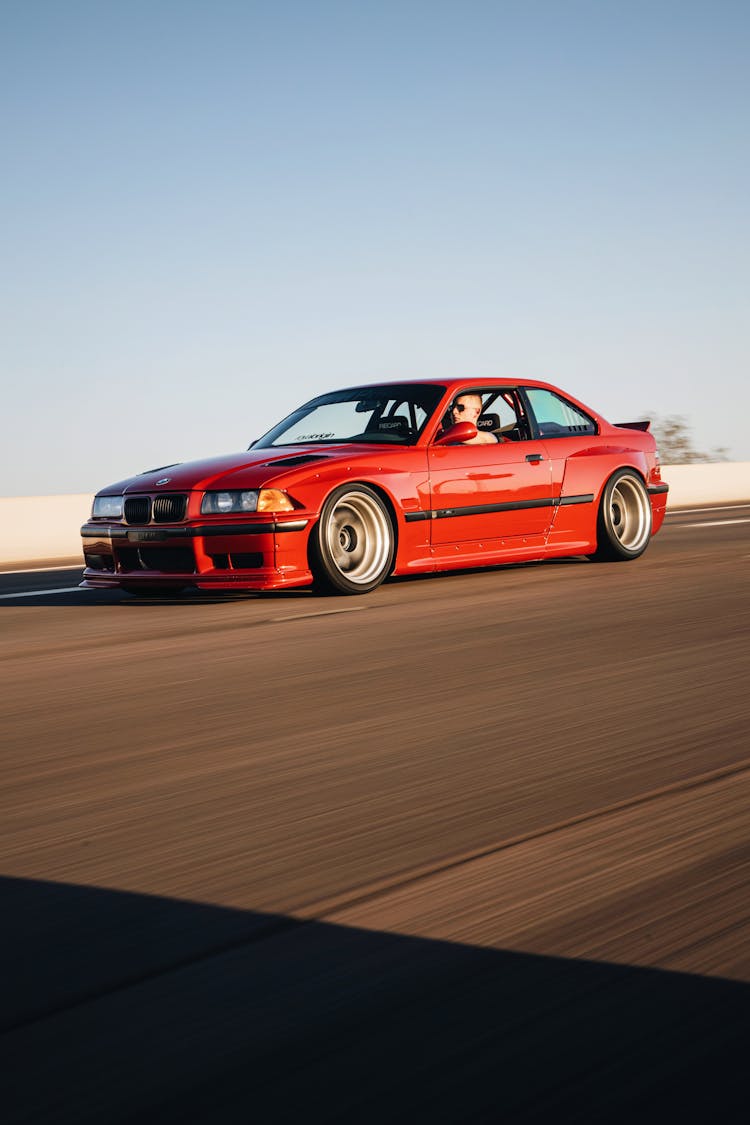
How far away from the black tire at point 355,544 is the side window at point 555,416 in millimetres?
1810

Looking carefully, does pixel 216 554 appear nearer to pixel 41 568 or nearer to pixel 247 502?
pixel 247 502

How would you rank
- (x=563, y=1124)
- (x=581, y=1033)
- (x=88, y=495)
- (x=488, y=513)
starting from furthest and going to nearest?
1. (x=88, y=495)
2. (x=488, y=513)
3. (x=581, y=1033)
4. (x=563, y=1124)

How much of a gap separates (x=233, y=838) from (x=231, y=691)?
2.11 m

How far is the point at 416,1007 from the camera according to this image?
87.3 inches

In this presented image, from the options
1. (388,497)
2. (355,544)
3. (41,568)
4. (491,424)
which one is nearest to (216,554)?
(355,544)

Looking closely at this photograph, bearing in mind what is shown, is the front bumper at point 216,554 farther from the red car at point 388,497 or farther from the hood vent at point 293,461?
the hood vent at point 293,461

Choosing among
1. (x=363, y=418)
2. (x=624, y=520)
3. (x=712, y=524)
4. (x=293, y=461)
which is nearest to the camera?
(x=293, y=461)

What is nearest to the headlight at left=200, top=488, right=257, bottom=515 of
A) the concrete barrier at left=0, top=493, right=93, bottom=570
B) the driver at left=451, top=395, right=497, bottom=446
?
the driver at left=451, top=395, right=497, bottom=446

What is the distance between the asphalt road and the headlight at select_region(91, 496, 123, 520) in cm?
304

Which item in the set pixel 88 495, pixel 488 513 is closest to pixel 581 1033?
pixel 488 513

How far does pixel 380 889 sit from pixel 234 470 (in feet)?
19.5

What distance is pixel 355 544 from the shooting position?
28.5ft

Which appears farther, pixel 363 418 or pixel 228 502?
pixel 363 418

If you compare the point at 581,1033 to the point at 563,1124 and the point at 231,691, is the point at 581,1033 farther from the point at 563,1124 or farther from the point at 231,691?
the point at 231,691
